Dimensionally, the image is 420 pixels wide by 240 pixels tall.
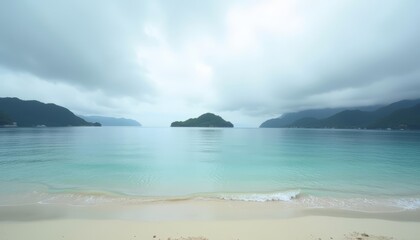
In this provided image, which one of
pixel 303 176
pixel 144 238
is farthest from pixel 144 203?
pixel 303 176

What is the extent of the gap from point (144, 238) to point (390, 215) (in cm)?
1217

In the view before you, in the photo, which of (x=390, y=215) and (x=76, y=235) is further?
(x=390, y=215)

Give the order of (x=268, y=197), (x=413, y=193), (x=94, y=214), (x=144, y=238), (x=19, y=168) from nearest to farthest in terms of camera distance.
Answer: (x=144, y=238), (x=94, y=214), (x=268, y=197), (x=413, y=193), (x=19, y=168)

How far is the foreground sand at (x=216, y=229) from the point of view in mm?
8422

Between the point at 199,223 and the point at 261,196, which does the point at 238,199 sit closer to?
the point at 261,196

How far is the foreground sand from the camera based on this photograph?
8.42 meters

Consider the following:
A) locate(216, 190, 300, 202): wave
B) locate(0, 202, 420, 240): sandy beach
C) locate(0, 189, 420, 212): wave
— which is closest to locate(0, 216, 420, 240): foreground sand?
locate(0, 202, 420, 240): sandy beach

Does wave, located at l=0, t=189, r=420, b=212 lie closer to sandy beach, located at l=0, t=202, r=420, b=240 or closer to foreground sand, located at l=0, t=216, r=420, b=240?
sandy beach, located at l=0, t=202, r=420, b=240

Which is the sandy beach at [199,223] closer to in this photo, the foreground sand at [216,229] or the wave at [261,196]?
the foreground sand at [216,229]

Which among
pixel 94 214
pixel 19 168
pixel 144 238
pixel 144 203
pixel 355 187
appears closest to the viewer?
pixel 144 238

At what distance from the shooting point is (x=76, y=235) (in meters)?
8.47

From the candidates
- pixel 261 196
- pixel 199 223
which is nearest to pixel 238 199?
pixel 261 196

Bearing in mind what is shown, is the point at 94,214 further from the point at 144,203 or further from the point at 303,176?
the point at 303,176

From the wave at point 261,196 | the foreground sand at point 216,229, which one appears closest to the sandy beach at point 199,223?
the foreground sand at point 216,229
